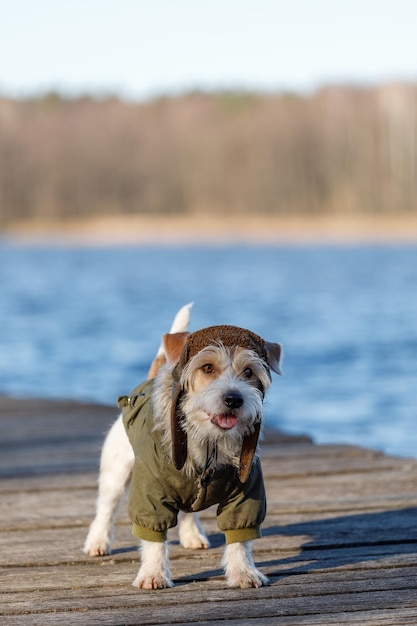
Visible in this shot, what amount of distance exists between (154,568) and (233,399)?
68 centimetres

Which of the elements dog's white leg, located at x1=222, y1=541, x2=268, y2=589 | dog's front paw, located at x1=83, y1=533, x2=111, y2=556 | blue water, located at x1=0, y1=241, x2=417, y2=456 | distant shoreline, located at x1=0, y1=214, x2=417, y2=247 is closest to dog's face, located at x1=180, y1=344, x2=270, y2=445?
dog's white leg, located at x1=222, y1=541, x2=268, y2=589

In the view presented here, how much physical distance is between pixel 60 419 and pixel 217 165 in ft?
156

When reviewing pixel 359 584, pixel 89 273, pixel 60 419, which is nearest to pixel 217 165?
pixel 89 273

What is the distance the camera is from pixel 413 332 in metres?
15.8

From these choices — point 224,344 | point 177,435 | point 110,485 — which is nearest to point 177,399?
point 177,435

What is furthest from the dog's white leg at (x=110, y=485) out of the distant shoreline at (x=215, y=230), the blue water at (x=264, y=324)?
the distant shoreline at (x=215, y=230)

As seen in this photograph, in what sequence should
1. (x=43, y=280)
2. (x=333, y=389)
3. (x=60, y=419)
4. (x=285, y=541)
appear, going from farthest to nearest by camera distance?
(x=43, y=280) < (x=333, y=389) < (x=60, y=419) < (x=285, y=541)

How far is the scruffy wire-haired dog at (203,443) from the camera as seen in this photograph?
3.07m

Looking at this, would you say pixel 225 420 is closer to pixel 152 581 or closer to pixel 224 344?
pixel 224 344

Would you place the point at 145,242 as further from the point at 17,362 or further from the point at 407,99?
the point at 17,362

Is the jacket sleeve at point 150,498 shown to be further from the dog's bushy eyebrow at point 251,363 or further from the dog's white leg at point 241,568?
the dog's bushy eyebrow at point 251,363

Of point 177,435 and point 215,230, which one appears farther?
point 215,230

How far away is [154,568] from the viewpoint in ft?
10.9

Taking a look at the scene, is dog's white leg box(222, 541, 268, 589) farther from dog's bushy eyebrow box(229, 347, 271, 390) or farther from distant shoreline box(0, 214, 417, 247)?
distant shoreline box(0, 214, 417, 247)
